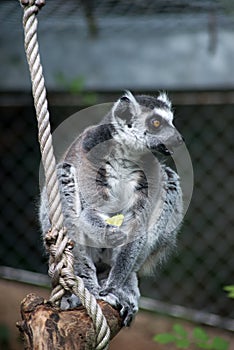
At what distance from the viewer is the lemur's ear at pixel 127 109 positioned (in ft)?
9.34

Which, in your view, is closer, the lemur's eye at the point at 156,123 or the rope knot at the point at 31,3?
the rope knot at the point at 31,3

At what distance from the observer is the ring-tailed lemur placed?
2.69m

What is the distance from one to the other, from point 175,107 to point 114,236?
2.33 meters

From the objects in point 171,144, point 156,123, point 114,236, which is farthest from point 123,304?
point 156,123

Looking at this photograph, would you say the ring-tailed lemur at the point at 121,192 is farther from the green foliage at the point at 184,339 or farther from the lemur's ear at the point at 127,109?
the green foliage at the point at 184,339

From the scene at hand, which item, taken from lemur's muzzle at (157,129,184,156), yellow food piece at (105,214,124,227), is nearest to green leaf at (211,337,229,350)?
yellow food piece at (105,214,124,227)

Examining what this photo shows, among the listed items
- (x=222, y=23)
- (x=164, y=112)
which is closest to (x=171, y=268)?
(x=222, y=23)

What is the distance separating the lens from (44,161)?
1.91 metres

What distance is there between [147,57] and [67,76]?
590 mm

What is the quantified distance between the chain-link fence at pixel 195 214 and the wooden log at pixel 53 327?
3.09 metres

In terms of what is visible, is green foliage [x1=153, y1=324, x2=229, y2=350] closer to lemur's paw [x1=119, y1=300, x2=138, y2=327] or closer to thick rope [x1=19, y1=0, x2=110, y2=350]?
lemur's paw [x1=119, y1=300, x2=138, y2=327]

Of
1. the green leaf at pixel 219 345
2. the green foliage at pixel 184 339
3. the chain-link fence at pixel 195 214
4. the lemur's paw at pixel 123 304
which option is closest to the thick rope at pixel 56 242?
the lemur's paw at pixel 123 304

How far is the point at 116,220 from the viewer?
107 inches

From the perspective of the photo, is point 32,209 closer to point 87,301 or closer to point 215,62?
point 215,62
